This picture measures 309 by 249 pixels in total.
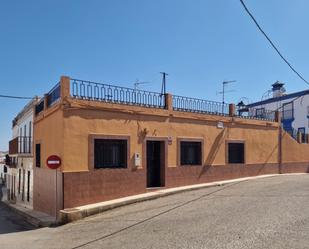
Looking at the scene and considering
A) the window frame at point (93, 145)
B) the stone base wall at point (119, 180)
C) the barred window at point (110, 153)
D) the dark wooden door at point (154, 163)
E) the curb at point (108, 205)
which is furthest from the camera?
the dark wooden door at point (154, 163)

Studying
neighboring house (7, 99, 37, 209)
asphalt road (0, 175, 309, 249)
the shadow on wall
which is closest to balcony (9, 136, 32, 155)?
neighboring house (7, 99, 37, 209)

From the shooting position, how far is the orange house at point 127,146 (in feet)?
44.8

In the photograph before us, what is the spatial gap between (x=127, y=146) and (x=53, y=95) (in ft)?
11.4

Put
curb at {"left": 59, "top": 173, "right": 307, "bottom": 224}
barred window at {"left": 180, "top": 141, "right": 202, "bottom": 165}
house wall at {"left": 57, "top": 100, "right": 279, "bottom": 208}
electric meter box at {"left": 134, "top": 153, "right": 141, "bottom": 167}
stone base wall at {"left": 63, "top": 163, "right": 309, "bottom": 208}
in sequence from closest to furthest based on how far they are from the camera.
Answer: curb at {"left": 59, "top": 173, "right": 307, "bottom": 224} < stone base wall at {"left": 63, "top": 163, "right": 309, "bottom": 208} < house wall at {"left": 57, "top": 100, "right": 279, "bottom": 208} < electric meter box at {"left": 134, "top": 153, "right": 141, "bottom": 167} < barred window at {"left": 180, "top": 141, "right": 202, "bottom": 165}

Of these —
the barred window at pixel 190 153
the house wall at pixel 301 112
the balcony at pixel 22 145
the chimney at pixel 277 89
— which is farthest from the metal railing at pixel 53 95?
the chimney at pixel 277 89

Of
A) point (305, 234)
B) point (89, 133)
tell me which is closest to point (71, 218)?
point (89, 133)

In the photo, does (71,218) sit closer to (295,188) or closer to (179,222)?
Answer: (179,222)

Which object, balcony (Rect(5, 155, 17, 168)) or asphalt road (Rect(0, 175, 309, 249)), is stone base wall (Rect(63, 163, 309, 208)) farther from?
balcony (Rect(5, 155, 17, 168))

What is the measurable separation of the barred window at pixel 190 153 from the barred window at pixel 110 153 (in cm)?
341

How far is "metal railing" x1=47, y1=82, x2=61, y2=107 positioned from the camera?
47.5ft

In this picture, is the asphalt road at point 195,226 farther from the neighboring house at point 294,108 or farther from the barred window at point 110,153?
the neighboring house at point 294,108

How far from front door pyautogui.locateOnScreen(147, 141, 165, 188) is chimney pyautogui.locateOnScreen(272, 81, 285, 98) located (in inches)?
1164

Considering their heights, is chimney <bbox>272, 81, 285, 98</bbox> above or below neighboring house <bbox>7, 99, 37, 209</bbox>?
above

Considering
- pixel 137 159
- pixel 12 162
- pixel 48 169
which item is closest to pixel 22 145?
pixel 12 162
